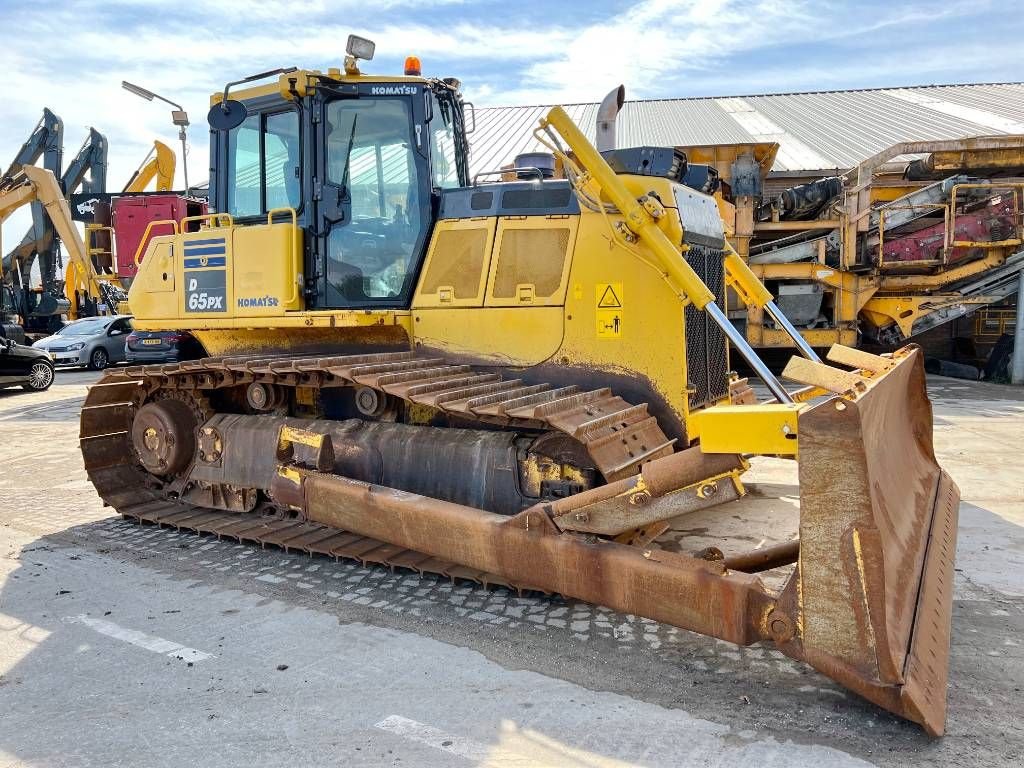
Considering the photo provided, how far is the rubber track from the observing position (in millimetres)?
4250

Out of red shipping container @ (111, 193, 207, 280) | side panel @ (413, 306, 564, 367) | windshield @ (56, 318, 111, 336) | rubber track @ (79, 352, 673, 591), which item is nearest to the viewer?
rubber track @ (79, 352, 673, 591)

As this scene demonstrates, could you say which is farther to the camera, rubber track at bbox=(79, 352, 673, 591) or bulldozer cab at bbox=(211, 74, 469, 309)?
bulldozer cab at bbox=(211, 74, 469, 309)

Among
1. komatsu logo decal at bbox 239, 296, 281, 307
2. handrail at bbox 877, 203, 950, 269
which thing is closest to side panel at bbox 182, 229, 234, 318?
komatsu logo decal at bbox 239, 296, 281, 307

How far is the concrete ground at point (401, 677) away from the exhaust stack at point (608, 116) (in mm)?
3123

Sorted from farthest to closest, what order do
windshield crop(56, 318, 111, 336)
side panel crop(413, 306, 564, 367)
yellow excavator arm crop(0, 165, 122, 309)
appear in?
1. yellow excavator arm crop(0, 165, 122, 309)
2. windshield crop(56, 318, 111, 336)
3. side panel crop(413, 306, 564, 367)

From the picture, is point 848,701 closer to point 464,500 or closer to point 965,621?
point 965,621

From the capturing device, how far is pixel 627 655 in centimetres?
380

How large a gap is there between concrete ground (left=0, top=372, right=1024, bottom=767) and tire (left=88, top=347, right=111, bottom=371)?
50.1ft

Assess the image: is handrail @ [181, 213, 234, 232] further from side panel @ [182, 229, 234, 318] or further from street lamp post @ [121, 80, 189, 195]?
street lamp post @ [121, 80, 189, 195]

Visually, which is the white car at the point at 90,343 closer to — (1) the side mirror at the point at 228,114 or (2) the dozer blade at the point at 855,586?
(1) the side mirror at the point at 228,114

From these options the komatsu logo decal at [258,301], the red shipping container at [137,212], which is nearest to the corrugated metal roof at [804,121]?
the red shipping container at [137,212]

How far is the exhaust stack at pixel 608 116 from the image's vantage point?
18.1 ft

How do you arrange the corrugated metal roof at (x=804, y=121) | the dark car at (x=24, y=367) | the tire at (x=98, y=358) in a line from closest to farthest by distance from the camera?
the dark car at (x=24, y=367) < the tire at (x=98, y=358) < the corrugated metal roof at (x=804, y=121)

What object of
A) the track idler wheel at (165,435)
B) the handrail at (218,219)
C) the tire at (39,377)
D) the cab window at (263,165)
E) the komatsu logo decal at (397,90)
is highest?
the komatsu logo decal at (397,90)
